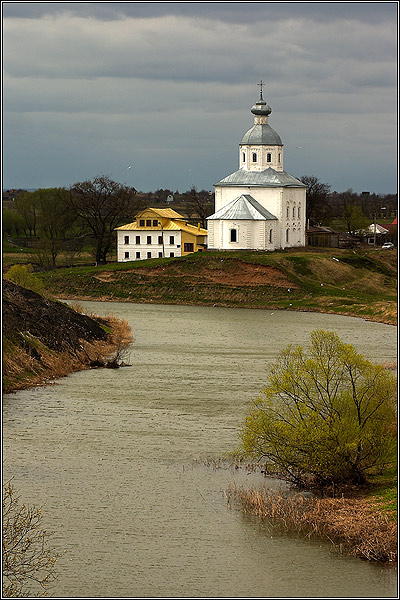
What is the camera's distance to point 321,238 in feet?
210

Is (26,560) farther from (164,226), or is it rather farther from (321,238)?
(321,238)

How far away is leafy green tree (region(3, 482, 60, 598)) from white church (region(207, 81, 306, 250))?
4070 centimetres

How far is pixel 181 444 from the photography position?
65.6ft

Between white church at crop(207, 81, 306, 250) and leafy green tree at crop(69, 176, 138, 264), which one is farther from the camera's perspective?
leafy green tree at crop(69, 176, 138, 264)

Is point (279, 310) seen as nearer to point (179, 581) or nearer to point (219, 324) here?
point (219, 324)

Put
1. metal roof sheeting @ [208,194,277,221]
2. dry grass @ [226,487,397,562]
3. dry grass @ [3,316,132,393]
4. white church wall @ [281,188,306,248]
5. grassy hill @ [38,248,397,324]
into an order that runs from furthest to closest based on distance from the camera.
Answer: white church wall @ [281,188,306,248], metal roof sheeting @ [208,194,277,221], grassy hill @ [38,248,397,324], dry grass @ [3,316,132,393], dry grass @ [226,487,397,562]

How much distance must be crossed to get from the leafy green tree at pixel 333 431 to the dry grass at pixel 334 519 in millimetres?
609

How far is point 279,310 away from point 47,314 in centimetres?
1655

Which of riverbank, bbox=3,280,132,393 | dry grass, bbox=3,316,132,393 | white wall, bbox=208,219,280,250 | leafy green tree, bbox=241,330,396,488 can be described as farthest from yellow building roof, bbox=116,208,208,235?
leafy green tree, bbox=241,330,396,488

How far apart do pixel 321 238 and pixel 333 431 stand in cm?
4839

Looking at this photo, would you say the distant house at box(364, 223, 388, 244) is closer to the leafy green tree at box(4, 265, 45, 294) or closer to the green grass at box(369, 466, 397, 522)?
the leafy green tree at box(4, 265, 45, 294)

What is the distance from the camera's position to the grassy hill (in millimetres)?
47531

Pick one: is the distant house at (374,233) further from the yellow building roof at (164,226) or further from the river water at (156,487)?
the river water at (156,487)

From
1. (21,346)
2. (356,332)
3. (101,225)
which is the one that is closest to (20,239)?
(101,225)
